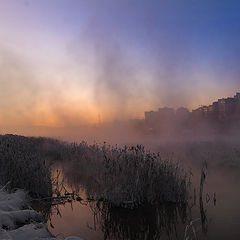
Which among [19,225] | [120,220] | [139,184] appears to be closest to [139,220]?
[120,220]

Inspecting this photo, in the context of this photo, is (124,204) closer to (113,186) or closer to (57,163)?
(113,186)

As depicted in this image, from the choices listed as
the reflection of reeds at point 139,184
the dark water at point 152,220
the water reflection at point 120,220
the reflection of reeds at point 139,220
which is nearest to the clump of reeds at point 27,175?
the water reflection at point 120,220

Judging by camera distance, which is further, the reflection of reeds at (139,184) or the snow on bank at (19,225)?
the reflection of reeds at (139,184)

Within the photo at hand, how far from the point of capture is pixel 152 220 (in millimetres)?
6688

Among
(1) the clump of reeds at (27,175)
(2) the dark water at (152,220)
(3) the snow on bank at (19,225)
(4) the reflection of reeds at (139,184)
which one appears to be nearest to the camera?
(3) the snow on bank at (19,225)

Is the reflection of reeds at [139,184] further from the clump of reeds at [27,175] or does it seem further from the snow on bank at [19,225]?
the snow on bank at [19,225]

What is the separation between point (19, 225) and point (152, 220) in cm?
320

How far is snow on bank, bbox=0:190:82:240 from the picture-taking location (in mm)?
4340

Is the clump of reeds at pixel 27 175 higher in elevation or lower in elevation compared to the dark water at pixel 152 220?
higher

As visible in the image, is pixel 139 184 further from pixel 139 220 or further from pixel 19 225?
pixel 19 225

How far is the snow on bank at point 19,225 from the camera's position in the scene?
14.2 feet

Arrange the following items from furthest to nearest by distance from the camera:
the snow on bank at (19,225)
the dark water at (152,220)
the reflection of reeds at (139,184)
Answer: the reflection of reeds at (139,184)
the dark water at (152,220)
the snow on bank at (19,225)

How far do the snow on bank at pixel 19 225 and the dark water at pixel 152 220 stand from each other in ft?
2.15

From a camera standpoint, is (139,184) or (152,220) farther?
(139,184)
